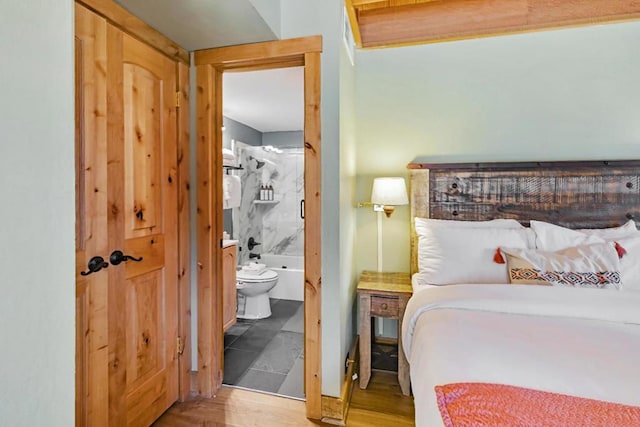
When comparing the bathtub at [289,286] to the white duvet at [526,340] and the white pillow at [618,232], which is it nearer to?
the white duvet at [526,340]

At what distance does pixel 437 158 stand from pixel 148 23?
81.5 inches

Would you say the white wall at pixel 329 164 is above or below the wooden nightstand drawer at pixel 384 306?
above

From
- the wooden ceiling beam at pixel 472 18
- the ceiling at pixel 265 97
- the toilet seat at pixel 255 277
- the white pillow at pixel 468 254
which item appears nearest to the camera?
the white pillow at pixel 468 254

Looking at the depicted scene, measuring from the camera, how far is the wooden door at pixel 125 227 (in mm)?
1359

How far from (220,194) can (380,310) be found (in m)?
1.32

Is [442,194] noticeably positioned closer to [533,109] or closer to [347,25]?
[533,109]

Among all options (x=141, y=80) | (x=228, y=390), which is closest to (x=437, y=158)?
(x=141, y=80)

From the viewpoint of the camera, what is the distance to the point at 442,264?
2.03m

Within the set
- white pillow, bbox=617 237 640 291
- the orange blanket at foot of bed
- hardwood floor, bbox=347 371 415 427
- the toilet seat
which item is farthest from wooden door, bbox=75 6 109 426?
white pillow, bbox=617 237 640 291

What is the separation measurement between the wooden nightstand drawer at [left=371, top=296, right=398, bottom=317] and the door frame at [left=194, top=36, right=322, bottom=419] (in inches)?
18.9

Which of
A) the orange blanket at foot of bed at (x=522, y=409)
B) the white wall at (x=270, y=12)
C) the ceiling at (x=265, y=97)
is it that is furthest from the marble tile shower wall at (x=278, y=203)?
the orange blanket at foot of bed at (x=522, y=409)

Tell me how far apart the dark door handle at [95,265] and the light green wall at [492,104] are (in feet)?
5.83

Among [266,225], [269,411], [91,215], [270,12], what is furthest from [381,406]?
[266,225]

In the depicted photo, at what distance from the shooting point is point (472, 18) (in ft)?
7.73
